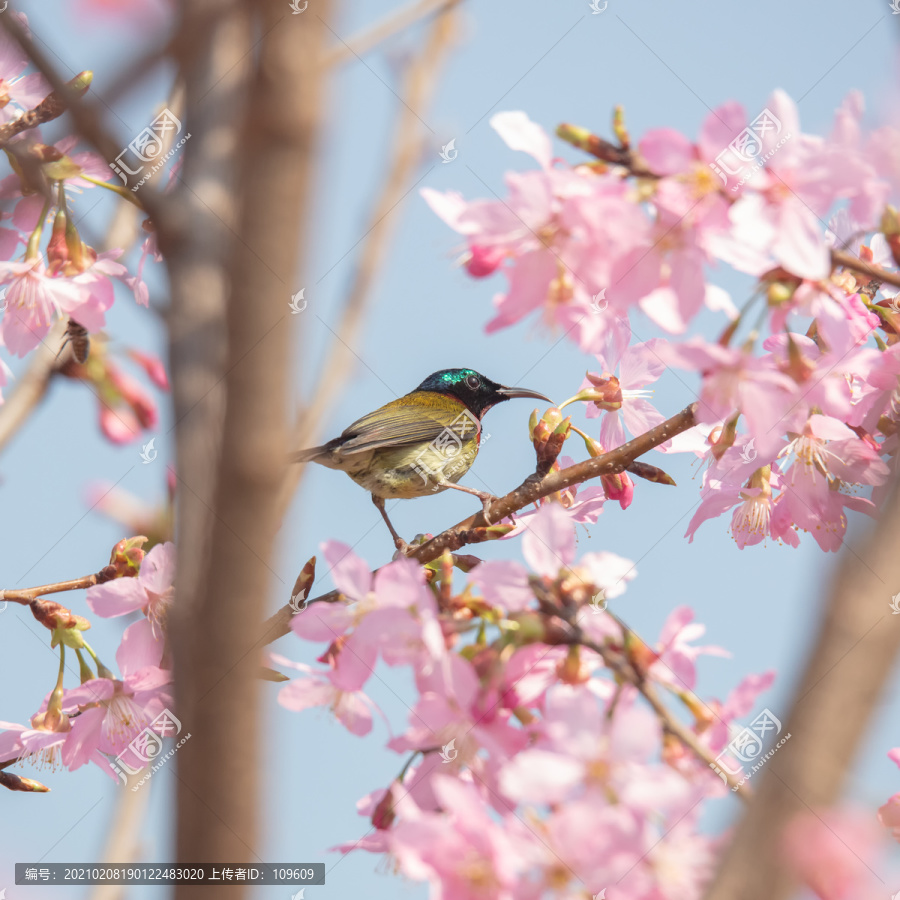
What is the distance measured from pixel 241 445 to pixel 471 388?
4.76 metres

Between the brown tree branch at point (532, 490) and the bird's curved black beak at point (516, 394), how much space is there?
2584 millimetres

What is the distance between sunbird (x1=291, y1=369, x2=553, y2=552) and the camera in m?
4.50

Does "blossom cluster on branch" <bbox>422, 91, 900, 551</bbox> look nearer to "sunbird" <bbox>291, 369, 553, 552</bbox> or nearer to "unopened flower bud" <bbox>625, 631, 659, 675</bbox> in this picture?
"unopened flower bud" <bbox>625, 631, 659, 675</bbox>

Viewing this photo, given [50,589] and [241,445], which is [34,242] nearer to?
[50,589]

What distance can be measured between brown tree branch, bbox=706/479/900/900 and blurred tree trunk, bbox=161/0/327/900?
1.59 ft

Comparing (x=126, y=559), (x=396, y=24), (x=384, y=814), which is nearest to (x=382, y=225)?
(x=396, y=24)

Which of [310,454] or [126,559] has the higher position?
[126,559]

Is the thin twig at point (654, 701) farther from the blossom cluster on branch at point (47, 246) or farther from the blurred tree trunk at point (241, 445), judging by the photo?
the blossom cluster on branch at point (47, 246)

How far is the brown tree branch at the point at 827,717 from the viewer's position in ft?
2.64

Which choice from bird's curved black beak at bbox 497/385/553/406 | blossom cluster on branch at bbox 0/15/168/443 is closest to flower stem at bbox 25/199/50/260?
blossom cluster on branch at bbox 0/15/168/443

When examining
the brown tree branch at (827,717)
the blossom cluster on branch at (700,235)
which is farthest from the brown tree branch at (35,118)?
the brown tree branch at (827,717)

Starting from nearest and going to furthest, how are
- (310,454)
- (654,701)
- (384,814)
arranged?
(654,701) < (384,814) < (310,454)

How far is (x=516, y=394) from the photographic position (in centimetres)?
527

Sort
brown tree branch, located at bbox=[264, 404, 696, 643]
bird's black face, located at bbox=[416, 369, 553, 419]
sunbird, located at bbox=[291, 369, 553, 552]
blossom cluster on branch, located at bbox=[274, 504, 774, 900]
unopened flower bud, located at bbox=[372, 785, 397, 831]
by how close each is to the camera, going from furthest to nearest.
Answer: bird's black face, located at bbox=[416, 369, 553, 419] < sunbird, located at bbox=[291, 369, 553, 552] < brown tree branch, located at bbox=[264, 404, 696, 643] < unopened flower bud, located at bbox=[372, 785, 397, 831] < blossom cluster on branch, located at bbox=[274, 504, 774, 900]
